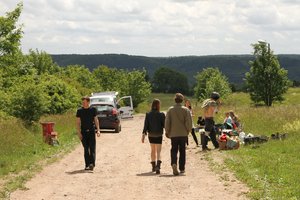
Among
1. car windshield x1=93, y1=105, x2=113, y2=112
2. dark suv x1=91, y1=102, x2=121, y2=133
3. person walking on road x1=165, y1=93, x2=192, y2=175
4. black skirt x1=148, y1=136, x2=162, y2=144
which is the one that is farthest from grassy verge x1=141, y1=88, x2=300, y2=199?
car windshield x1=93, y1=105, x2=113, y2=112

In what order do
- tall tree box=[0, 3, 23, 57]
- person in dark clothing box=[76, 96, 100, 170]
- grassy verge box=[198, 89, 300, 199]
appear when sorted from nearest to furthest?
grassy verge box=[198, 89, 300, 199] → person in dark clothing box=[76, 96, 100, 170] → tall tree box=[0, 3, 23, 57]

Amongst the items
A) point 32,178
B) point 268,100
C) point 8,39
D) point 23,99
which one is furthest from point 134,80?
point 32,178

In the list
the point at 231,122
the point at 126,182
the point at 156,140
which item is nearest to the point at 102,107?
the point at 231,122

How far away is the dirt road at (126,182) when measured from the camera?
427 inches

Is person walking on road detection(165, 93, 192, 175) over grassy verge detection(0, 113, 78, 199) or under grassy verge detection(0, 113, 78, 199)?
over

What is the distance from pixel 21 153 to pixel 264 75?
5688cm

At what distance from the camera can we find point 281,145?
17.9 m

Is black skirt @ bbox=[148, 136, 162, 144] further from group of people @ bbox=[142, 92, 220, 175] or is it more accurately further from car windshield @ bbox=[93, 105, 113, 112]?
car windshield @ bbox=[93, 105, 113, 112]

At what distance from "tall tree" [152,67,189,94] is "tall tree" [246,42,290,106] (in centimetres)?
11969

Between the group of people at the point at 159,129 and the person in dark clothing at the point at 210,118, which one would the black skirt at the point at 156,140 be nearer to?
the group of people at the point at 159,129

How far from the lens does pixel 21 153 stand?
56.9ft

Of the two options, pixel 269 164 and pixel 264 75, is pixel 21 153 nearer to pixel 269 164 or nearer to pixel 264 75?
pixel 269 164

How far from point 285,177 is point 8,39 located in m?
46.8

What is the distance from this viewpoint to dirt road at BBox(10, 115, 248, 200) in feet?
35.6
